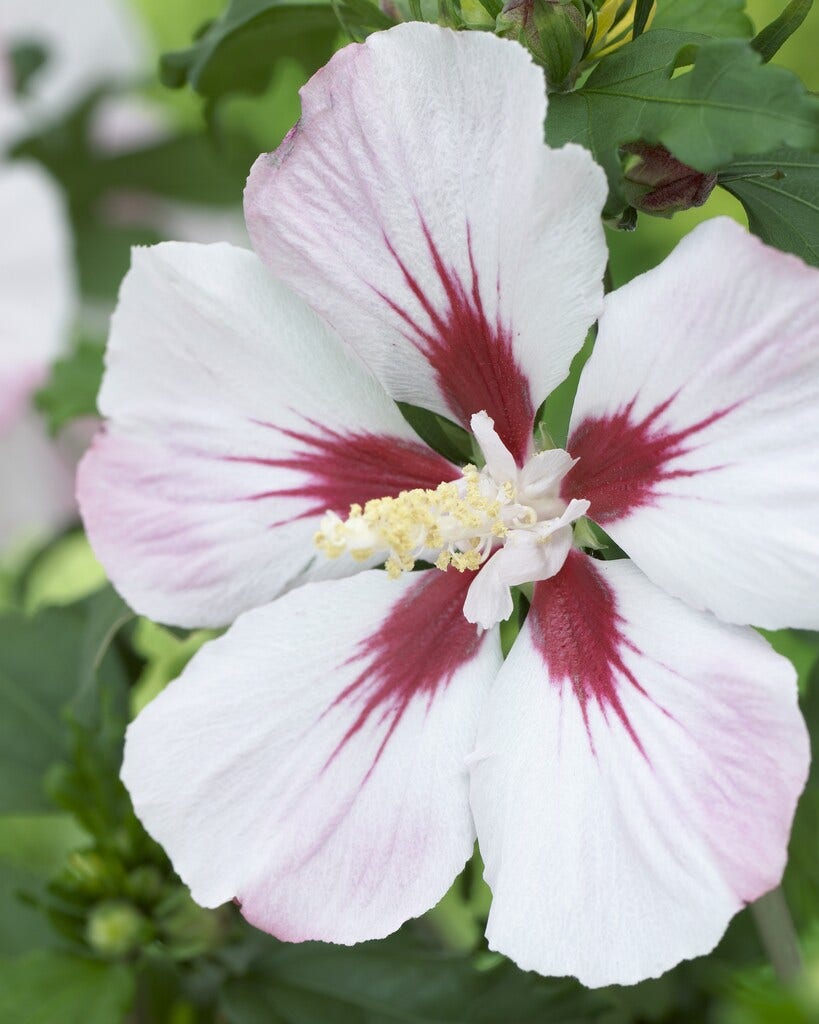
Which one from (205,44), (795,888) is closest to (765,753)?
(795,888)

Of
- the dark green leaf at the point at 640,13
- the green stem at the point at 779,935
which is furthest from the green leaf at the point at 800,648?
the dark green leaf at the point at 640,13

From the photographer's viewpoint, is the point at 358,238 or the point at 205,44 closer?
the point at 358,238

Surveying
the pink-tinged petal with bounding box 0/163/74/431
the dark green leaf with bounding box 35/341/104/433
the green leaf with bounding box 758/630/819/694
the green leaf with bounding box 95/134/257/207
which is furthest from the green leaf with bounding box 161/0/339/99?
the green leaf with bounding box 95/134/257/207

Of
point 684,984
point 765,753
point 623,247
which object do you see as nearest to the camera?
point 765,753

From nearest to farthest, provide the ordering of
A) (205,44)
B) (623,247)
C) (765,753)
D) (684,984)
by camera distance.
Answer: (765,753) → (205,44) → (684,984) → (623,247)

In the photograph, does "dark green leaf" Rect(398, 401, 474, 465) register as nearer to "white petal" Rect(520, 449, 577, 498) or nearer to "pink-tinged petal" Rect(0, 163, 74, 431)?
"white petal" Rect(520, 449, 577, 498)

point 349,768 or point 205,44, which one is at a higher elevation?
point 205,44

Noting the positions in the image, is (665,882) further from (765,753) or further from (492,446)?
(492,446)

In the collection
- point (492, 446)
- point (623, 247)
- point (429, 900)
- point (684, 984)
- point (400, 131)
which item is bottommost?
point (684, 984)
